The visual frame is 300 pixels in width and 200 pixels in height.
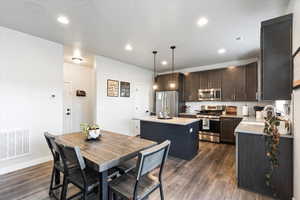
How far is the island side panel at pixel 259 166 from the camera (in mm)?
1824

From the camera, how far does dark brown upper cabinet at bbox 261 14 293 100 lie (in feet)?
5.84

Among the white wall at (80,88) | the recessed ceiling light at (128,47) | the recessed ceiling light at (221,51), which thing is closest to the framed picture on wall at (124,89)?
the white wall at (80,88)

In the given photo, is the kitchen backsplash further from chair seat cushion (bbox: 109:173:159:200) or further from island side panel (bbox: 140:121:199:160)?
chair seat cushion (bbox: 109:173:159:200)

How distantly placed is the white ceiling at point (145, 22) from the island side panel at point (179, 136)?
81.6 inches

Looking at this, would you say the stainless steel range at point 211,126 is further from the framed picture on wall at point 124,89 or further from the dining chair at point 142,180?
the dining chair at point 142,180

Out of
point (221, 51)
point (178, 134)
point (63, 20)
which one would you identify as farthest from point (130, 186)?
point (221, 51)

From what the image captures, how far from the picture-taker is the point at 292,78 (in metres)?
1.71

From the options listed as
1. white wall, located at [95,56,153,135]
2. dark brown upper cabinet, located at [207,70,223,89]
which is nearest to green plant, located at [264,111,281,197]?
dark brown upper cabinet, located at [207,70,223,89]

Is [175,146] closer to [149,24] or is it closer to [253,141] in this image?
[253,141]

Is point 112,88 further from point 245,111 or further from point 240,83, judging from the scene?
point 245,111

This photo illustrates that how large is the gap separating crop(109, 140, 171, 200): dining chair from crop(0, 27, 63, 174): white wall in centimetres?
258

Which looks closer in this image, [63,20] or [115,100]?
[63,20]

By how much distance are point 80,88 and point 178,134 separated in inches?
158

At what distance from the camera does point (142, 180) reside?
5.22ft
